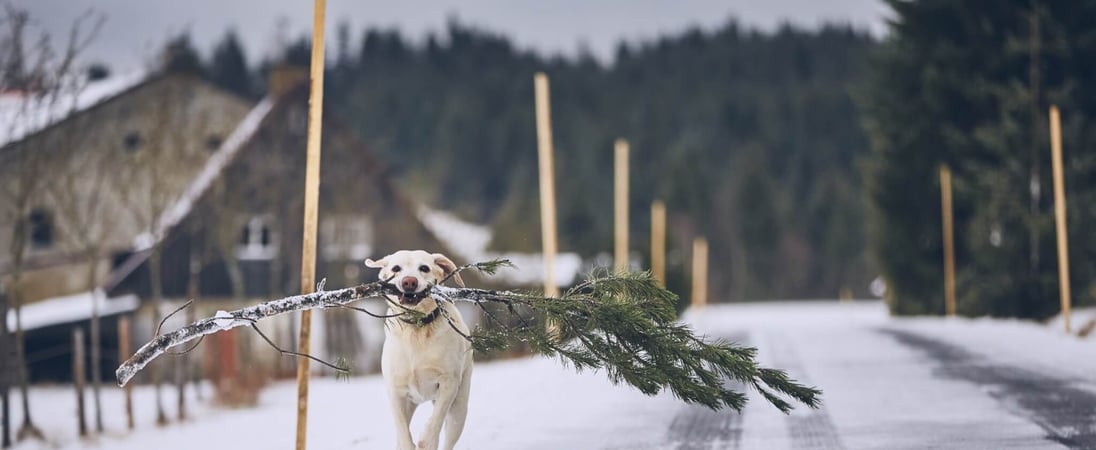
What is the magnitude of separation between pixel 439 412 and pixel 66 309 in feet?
94.0

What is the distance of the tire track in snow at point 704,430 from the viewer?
35.9 ft

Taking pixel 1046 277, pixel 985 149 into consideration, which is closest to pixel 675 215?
pixel 985 149

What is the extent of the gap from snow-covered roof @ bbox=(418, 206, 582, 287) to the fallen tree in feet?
35.0

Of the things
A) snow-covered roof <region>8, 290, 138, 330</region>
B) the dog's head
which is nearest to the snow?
the dog's head

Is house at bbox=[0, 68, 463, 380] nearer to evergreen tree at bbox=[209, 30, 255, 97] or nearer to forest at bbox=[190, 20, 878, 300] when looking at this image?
forest at bbox=[190, 20, 878, 300]

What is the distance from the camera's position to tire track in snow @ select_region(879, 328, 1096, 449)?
429 inches

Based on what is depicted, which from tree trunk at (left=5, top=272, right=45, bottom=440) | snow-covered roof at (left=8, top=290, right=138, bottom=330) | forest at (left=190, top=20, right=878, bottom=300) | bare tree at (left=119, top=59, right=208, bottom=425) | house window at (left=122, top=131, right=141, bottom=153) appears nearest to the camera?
tree trunk at (left=5, top=272, right=45, bottom=440)

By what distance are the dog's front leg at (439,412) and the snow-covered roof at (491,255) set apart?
1126 cm

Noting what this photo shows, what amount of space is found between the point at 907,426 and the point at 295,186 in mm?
26261

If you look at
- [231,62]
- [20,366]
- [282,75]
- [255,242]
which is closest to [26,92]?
[20,366]

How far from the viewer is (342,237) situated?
3500cm

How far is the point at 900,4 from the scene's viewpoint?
4191 cm

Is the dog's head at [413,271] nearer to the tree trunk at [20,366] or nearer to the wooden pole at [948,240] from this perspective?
the tree trunk at [20,366]

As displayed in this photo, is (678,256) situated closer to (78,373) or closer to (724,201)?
(78,373)
